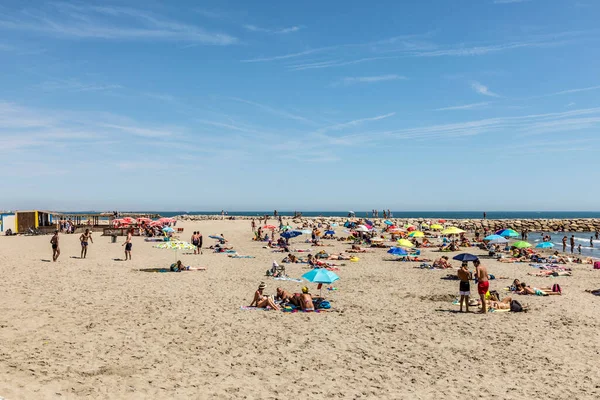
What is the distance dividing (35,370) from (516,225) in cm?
Result: 8034

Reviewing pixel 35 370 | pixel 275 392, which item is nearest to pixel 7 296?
pixel 35 370

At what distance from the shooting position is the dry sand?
24.4ft

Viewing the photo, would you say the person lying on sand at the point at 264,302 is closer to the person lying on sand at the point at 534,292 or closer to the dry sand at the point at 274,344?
the dry sand at the point at 274,344

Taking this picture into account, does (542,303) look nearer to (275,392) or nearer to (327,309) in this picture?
(327,309)

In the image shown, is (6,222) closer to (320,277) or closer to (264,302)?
(264,302)

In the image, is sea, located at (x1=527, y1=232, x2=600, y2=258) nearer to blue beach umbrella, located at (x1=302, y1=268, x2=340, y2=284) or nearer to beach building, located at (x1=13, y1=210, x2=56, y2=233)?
blue beach umbrella, located at (x1=302, y1=268, x2=340, y2=284)

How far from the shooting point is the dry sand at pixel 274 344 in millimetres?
7426

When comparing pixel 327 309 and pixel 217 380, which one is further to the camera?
pixel 327 309

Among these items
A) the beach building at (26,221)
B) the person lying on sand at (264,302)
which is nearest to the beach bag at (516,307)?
the person lying on sand at (264,302)

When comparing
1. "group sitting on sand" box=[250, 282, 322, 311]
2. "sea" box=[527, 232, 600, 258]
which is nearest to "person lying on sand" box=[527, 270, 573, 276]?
"group sitting on sand" box=[250, 282, 322, 311]

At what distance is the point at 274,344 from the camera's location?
32.1 feet

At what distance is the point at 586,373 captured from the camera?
8352mm

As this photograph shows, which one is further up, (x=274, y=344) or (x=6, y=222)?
(x=6, y=222)

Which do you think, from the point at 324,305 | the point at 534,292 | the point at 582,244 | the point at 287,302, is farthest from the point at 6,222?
the point at 582,244
